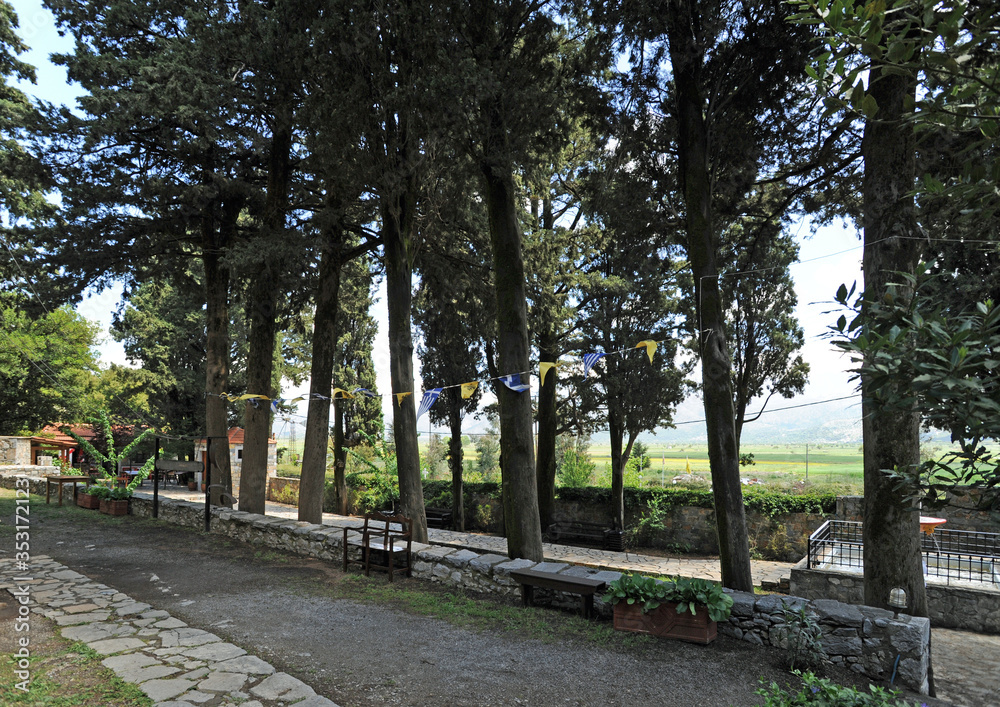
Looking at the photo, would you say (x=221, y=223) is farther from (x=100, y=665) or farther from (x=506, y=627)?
(x=506, y=627)

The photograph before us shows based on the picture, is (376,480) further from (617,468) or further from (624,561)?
(624,561)

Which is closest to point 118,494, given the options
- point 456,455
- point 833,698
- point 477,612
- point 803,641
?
point 456,455

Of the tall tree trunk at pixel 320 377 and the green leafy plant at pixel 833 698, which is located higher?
the tall tree trunk at pixel 320 377

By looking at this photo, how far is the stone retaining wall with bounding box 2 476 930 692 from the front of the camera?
4.41 m

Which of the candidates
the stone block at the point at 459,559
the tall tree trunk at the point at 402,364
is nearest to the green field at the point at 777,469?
the stone block at the point at 459,559

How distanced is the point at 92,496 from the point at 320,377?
21.5ft

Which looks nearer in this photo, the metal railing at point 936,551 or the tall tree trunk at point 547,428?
the metal railing at point 936,551

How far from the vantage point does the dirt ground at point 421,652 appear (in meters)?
4.02

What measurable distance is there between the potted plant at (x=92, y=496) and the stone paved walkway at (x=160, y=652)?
6.67 m

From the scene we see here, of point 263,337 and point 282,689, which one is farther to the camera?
point 263,337

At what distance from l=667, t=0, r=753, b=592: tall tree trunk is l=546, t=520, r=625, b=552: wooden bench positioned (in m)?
8.30

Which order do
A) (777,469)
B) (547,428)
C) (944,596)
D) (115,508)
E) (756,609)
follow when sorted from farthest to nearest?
(777,469), (547,428), (115,508), (944,596), (756,609)

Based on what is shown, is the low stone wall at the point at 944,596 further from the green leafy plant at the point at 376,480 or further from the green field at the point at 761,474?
the green leafy plant at the point at 376,480

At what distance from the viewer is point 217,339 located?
1232 cm
